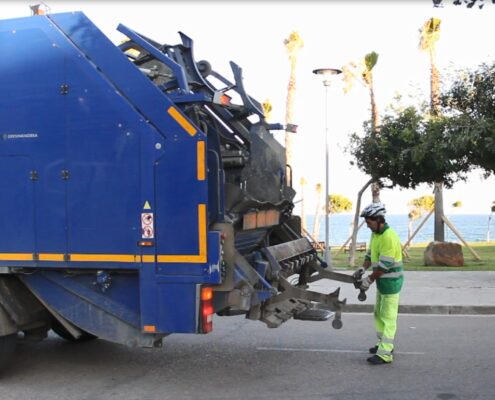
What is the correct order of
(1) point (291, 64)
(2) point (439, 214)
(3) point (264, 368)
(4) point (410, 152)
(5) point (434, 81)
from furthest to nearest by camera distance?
1. (1) point (291, 64)
2. (5) point (434, 81)
3. (2) point (439, 214)
4. (4) point (410, 152)
5. (3) point (264, 368)

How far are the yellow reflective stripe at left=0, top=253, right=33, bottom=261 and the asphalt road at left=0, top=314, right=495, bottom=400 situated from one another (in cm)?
118

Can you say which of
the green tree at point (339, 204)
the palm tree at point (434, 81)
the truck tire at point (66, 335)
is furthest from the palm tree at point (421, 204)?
the truck tire at point (66, 335)

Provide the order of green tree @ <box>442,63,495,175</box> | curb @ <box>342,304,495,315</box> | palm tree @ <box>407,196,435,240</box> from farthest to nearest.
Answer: palm tree @ <box>407,196,435,240</box>
green tree @ <box>442,63,495,175</box>
curb @ <box>342,304,495,315</box>

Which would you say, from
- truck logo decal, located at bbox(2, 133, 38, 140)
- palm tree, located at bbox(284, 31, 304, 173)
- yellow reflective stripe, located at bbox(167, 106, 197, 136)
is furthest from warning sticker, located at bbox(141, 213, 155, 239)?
palm tree, located at bbox(284, 31, 304, 173)

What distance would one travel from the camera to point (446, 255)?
1605 cm

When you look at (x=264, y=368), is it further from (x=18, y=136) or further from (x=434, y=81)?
(x=434, y=81)

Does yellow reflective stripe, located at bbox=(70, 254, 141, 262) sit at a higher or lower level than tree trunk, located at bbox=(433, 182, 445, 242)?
higher

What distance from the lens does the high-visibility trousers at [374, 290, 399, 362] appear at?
609 cm

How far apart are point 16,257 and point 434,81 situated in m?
17.6

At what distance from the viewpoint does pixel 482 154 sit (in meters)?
12.2

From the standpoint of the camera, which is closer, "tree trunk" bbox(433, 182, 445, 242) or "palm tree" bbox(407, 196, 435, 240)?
"tree trunk" bbox(433, 182, 445, 242)

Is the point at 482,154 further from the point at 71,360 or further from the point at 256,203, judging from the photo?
the point at 71,360

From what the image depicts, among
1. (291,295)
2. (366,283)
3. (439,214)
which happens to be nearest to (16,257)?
(291,295)

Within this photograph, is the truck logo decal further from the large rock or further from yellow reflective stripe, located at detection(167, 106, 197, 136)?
the large rock
